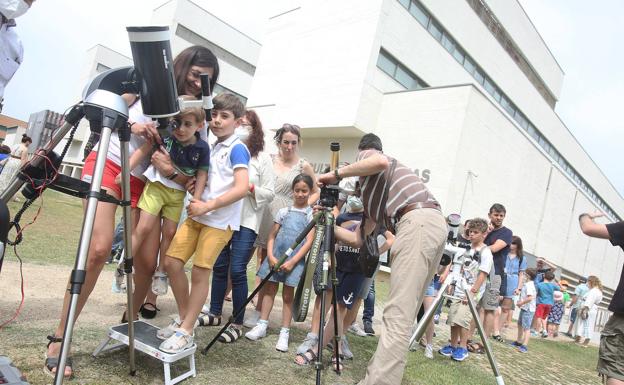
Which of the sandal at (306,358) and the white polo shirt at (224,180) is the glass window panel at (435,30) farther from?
the sandal at (306,358)

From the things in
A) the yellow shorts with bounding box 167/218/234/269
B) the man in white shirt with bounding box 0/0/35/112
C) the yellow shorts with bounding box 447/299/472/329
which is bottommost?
the yellow shorts with bounding box 447/299/472/329

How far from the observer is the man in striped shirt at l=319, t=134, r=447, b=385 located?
2.33m

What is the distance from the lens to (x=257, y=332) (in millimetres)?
3494

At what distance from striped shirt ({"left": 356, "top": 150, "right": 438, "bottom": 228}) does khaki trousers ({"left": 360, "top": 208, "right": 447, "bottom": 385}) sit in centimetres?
9

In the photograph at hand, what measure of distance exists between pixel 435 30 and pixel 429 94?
17.8 feet

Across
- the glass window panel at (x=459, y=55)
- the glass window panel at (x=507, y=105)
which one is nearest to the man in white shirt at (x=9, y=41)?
the glass window panel at (x=459, y=55)

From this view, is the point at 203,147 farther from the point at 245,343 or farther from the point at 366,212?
the point at 245,343

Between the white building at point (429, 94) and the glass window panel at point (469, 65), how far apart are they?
174mm

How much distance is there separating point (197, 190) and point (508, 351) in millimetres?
5781

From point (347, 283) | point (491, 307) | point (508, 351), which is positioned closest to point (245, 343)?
point (347, 283)

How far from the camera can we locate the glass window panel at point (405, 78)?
698 inches

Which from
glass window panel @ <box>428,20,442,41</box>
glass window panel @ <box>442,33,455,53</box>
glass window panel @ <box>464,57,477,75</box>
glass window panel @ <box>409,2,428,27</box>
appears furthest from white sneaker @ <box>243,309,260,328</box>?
glass window panel @ <box>464,57,477,75</box>

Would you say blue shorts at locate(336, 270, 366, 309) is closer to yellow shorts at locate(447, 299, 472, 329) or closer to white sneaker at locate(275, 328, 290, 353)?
white sneaker at locate(275, 328, 290, 353)

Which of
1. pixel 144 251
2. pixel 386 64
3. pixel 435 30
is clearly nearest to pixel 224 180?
pixel 144 251
